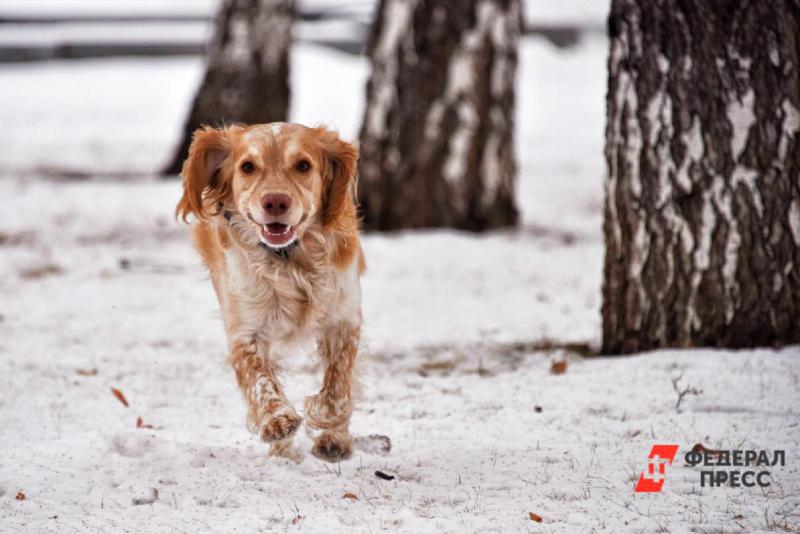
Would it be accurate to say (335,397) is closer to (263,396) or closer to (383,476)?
(263,396)

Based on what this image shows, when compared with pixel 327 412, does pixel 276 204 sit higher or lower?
higher

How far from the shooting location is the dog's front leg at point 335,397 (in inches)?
150

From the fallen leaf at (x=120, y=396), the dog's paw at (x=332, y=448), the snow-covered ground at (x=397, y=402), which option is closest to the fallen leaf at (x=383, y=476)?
the snow-covered ground at (x=397, y=402)

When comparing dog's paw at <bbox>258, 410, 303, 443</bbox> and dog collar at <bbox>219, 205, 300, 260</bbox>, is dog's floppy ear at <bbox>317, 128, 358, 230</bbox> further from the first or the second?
dog's paw at <bbox>258, 410, 303, 443</bbox>

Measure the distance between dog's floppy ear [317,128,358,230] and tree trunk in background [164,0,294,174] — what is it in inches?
262

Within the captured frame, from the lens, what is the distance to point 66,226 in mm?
8750

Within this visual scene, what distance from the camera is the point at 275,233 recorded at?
371 centimetres

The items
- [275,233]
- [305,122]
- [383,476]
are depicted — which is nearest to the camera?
[383,476]

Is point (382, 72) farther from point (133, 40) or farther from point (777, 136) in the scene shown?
point (133, 40)

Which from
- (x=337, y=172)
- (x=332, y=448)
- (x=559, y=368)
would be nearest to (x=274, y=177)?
(x=337, y=172)

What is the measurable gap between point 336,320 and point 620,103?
5.92 ft

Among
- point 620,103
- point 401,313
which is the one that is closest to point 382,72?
point 401,313

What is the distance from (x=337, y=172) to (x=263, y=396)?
100cm

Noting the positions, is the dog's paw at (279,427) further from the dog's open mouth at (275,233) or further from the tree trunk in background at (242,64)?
the tree trunk in background at (242,64)
